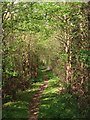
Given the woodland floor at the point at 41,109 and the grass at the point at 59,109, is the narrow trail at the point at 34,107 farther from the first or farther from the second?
the grass at the point at 59,109

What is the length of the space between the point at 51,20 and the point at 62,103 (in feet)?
29.4

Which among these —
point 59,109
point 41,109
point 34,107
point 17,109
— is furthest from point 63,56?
point 17,109

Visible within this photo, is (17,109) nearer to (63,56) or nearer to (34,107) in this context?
(34,107)

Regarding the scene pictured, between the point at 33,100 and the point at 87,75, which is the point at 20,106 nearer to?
the point at 33,100

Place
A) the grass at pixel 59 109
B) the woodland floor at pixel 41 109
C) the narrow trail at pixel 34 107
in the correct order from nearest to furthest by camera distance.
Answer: the grass at pixel 59 109
the woodland floor at pixel 41 109
the narrow trail at pixel 34 107

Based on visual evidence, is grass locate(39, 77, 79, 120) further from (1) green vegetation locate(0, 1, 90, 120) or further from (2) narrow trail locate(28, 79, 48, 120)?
(2) narrow trail locate(28, 79, 48, 120)

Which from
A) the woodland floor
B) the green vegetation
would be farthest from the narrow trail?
the green vegetation

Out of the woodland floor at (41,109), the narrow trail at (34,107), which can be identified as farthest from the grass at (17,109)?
the narrow trail at (34,107)

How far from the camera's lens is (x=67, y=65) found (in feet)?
91.8

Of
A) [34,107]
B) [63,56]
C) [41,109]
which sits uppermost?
[63,56]

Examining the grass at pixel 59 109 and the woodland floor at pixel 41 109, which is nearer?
the grass at pixel 59 109

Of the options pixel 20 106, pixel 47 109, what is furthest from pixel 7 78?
pixel 47 109

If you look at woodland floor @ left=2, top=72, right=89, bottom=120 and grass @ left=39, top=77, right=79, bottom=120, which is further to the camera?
woodland floor @ left=2, top=72, right=89, bottom=120

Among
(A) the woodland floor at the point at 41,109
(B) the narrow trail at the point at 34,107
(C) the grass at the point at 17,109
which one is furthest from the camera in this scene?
(B) the narrow trail at the point at 34,107
